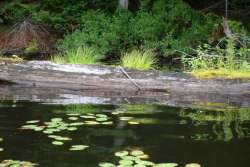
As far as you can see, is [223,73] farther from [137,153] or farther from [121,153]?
[121,153]

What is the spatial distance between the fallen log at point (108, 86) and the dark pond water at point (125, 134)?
2.04 feet

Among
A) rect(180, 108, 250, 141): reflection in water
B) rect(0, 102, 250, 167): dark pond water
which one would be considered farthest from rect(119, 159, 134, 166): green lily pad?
rect(180, 108, 250, 141): reflection in water

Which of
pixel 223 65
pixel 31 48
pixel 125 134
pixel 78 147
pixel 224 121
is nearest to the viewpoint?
pixel 78 147

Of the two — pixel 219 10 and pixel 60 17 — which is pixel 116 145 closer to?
pixel 60 17

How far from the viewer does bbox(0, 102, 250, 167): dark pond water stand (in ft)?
19.7

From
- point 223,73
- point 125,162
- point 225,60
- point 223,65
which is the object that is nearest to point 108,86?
point 223,73

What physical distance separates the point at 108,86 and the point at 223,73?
2304 mm

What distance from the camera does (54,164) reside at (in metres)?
5.75

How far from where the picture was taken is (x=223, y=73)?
9.56 metres

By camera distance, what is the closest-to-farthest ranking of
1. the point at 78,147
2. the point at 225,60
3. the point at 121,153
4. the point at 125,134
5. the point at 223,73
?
the point at 121,153 → the point at 78,147 → the point at 125,134 → the point at 223,73 → the point at 225,60

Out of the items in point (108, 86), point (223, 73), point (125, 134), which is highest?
point (223, 73)

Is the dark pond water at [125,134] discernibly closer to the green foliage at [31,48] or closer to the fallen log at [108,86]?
the fallen log at [108,86]

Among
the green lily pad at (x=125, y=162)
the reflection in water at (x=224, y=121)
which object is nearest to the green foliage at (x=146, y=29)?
the reflection in water at (x=224, y=121)

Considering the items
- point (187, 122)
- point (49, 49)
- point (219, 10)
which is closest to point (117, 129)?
point (187, 122)
